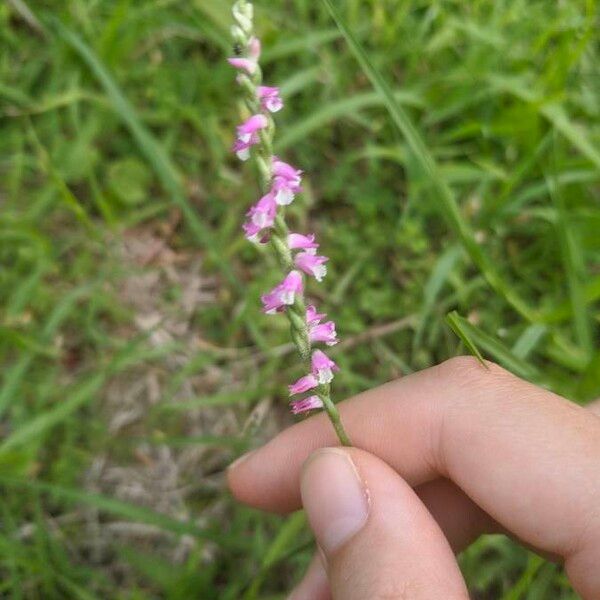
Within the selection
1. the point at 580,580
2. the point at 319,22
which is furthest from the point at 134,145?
the point at 580,580

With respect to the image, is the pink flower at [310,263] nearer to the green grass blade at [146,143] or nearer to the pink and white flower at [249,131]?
the pink and white flower at [249,131]

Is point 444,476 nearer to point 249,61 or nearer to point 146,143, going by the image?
Result: point 249,61

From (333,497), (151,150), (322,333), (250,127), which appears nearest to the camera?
(250,127)

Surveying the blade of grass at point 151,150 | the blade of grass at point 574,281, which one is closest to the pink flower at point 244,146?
the blade of grass at point 151,150

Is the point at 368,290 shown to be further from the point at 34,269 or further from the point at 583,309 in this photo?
the point at 34,269

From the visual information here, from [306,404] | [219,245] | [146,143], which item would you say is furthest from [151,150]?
[306,404]
